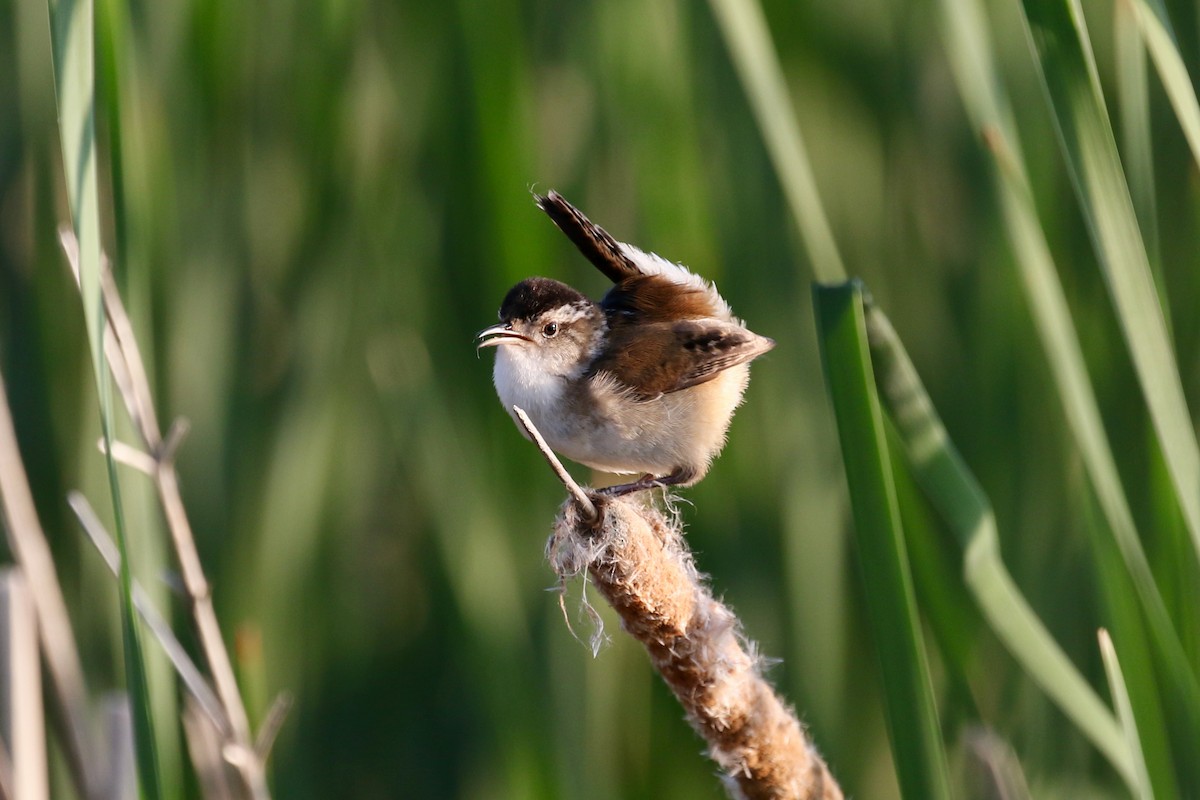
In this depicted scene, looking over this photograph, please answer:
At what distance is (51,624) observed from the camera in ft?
5.62

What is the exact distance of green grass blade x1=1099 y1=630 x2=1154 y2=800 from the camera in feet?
3.31

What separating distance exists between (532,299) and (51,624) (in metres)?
0.91

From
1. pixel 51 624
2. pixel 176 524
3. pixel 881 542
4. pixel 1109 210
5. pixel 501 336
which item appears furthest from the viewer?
pixel 51 624

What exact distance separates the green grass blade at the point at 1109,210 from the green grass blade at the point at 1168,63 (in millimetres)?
114

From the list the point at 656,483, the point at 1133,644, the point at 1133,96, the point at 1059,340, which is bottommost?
the point at 1133,644

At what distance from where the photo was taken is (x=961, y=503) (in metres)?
1.01

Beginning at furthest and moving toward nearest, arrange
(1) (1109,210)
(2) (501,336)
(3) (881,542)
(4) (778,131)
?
(2) (501,336) → (4) (778,131) → (1) (1109,210) → (3) (881,542)

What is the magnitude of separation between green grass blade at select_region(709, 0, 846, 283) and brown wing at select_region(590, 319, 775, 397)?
27 cm

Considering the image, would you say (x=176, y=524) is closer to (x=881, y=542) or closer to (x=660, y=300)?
(x=660, y=300)

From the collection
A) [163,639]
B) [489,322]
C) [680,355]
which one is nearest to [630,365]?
[680,355]

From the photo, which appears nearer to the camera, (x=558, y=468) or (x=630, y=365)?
(x=558, y=468)

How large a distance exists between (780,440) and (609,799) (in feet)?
2.43

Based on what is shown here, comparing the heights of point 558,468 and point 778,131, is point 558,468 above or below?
below

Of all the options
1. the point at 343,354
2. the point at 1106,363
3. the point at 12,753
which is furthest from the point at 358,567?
the point at 1106,363
